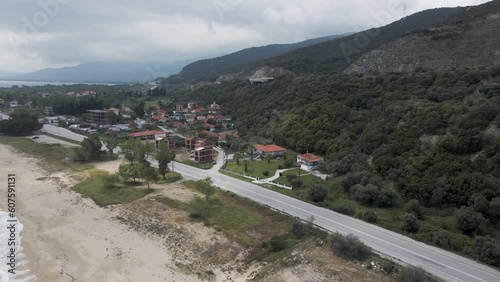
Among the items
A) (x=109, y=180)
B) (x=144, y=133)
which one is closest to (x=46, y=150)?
(x=144, y=133)

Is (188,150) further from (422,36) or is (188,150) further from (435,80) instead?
(422,36)

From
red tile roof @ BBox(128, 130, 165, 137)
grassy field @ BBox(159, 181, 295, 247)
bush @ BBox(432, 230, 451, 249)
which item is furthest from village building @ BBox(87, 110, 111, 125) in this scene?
bush @ BBox(432, 230, 451, 249)

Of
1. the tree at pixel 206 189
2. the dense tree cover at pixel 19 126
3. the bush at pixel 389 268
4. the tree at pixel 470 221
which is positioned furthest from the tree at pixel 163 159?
the dense tree cover at pixel 19 126

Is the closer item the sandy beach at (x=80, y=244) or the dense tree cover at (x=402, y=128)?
the sandy beach at (x=80, y=244)

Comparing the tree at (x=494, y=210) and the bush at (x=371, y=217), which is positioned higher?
the tree at (x=494, y=210)

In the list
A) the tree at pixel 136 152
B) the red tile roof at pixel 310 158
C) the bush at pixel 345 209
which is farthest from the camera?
the tree at pixel 136 152

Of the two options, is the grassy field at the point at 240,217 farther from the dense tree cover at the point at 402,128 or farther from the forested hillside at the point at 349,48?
the forested hillside at the point at 349,48

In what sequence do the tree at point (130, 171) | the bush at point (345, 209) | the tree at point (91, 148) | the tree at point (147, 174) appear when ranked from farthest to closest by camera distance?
the tree at point (91, 148)
the tree at point (130, 171)
the tree at point (147, 174)
the bush at point (345, 209)

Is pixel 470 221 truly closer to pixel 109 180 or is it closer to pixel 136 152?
pixel 109 180

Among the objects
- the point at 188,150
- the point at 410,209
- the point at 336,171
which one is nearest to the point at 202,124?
the point at 188,150
